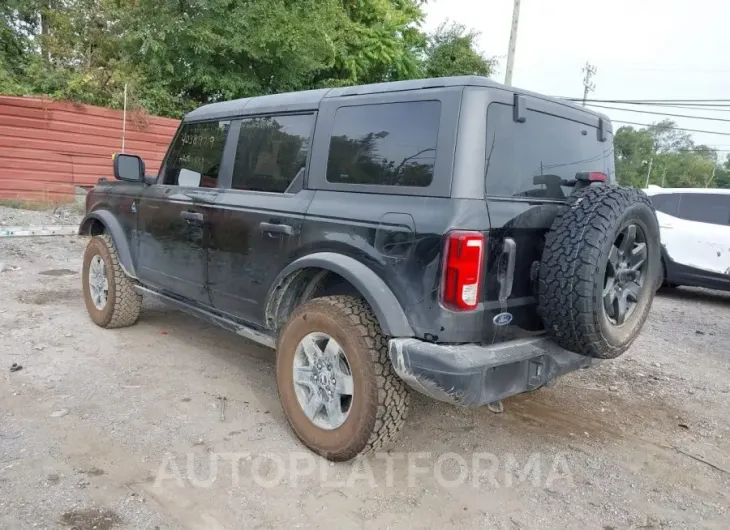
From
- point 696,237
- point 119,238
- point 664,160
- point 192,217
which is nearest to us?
point 192,217

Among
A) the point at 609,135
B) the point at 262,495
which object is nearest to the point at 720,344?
the point at 609,135

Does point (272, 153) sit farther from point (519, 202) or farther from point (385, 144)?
point (519, 202)

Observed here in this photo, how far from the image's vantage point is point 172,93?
1373 centimetres

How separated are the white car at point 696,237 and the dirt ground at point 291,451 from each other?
140 inches

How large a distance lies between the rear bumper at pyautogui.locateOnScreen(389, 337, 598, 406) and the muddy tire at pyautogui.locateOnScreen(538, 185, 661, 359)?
211 mm

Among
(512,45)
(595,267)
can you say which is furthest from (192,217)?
(512,45)

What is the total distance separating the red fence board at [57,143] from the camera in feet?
35.6

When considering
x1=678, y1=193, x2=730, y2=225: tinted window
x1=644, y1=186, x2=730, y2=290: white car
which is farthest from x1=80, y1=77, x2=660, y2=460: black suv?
x1=678, y1=193, x2=730, y2=225: tinted window

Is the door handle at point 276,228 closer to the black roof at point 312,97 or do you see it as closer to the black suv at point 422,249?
the black suv at point 422,249

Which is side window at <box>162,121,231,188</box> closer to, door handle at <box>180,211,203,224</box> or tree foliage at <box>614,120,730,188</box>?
door handle at <box>180,211,203,224</box>

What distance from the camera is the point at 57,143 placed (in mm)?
11375

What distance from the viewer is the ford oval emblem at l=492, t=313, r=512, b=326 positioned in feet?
8.80

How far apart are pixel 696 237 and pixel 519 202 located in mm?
6439

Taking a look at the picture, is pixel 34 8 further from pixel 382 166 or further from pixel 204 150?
pixel 382 166
